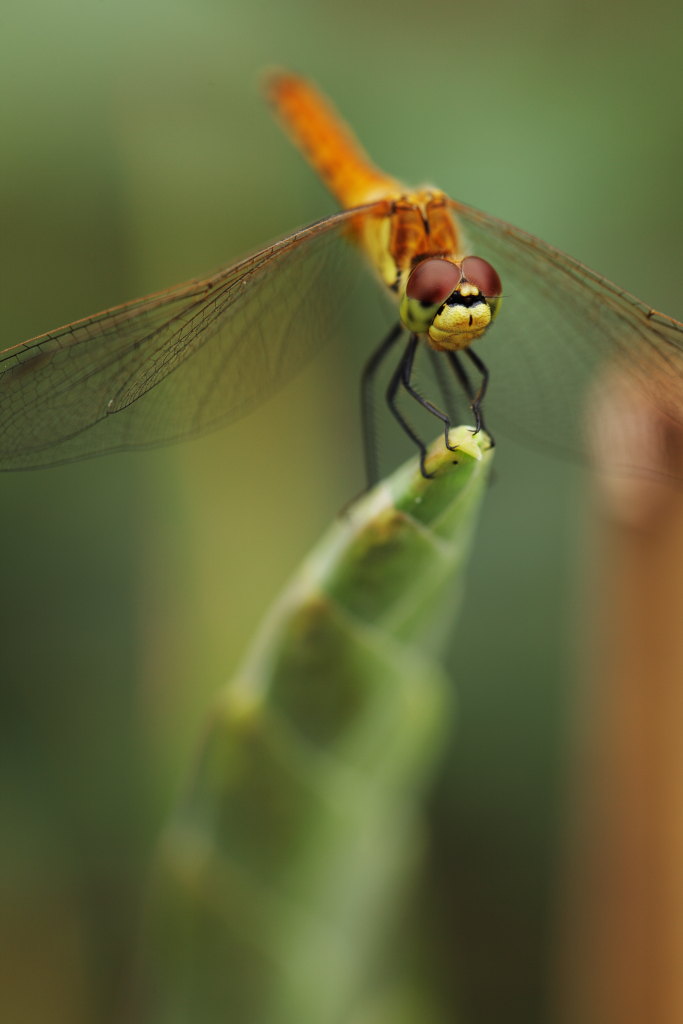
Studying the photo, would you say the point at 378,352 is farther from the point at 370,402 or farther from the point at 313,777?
the point at 313,777

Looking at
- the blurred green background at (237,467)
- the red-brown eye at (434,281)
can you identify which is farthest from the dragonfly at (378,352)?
the blurred green background at (237,467)

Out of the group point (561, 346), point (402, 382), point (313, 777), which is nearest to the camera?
point (313, 777)

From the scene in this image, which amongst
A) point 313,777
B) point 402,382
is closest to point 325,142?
point 402,382

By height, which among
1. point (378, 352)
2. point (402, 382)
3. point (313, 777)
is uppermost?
point (378, 352)

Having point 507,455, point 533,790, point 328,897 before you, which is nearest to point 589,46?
point 507,455

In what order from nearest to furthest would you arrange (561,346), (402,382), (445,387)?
1. (402,382)
2. (561,346)
3. (445,387)

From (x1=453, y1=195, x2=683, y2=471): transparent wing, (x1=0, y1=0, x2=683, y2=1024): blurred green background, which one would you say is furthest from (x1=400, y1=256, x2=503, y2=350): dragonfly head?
(x1=0, y1=0, x2=683, y2=1024): blurred green background

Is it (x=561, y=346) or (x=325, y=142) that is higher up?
(x=325, y=142)

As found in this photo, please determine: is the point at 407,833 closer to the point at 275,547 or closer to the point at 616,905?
the point at 616,905

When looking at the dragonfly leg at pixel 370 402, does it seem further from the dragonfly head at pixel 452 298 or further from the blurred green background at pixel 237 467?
the dragonfly head at pixel 452 298
